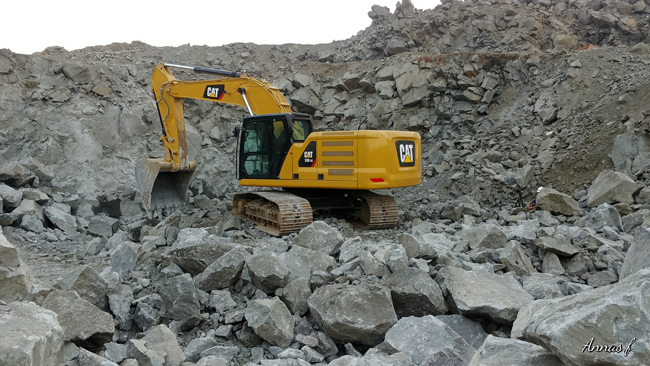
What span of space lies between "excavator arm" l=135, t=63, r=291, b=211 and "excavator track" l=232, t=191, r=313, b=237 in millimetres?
1528

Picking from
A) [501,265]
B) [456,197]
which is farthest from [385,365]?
[456,197]

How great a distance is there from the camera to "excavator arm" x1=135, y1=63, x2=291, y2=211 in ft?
27.8

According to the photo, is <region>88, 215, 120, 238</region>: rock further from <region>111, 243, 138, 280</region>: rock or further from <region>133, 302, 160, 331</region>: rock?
<region>133, 302, 160, 331</region>: rock

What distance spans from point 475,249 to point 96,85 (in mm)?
11541

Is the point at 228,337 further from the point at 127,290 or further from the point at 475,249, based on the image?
the point at 475,249

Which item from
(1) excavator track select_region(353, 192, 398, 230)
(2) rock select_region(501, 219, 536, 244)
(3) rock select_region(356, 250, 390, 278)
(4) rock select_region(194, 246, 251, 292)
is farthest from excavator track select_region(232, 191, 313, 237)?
(2) rock select_region(501, 219, 536, 244)

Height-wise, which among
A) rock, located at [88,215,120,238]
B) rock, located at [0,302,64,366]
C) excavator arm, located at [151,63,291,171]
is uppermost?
excavator arm, located at [151,63,291,171]

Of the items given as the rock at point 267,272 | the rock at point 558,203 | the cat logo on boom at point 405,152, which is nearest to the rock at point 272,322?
the rock at point 267,272

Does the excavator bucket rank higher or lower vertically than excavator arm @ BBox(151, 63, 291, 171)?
lower

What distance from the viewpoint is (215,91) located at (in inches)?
348

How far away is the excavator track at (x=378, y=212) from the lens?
764 centimetres

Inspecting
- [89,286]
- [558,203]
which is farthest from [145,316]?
[558,203]

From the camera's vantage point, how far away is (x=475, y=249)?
5.32 metres

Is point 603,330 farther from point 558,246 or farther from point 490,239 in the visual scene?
point 490,239
